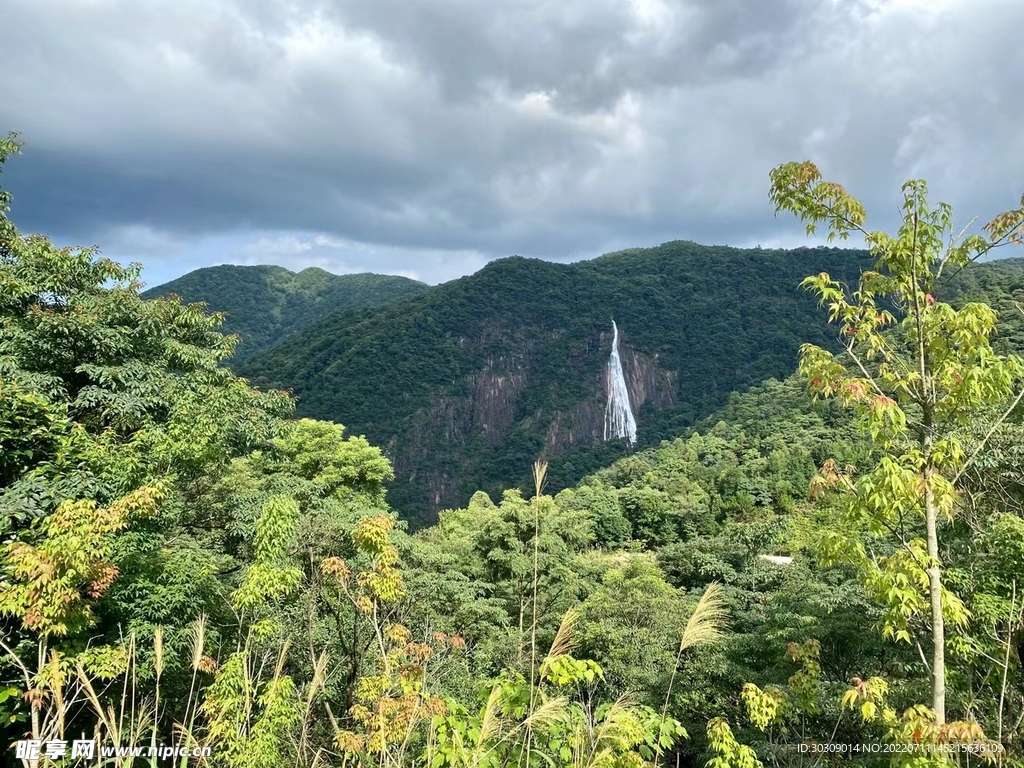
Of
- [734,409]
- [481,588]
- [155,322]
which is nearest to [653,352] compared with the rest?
[734,409]

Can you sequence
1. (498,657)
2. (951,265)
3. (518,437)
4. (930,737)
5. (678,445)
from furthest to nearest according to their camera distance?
(518,437) → (678,445) → (498,657) → (951,265) → (930,737)

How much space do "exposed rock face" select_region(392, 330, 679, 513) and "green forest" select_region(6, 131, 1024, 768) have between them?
71.3 metres

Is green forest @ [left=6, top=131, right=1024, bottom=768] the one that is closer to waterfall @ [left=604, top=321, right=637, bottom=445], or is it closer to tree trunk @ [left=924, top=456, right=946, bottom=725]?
tree trunk @ [left=924, top=456, right=946, bottom=725]

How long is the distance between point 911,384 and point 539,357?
4849 inches

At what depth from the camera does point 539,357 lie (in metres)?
126

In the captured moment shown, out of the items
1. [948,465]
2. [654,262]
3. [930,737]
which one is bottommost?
[930,737]

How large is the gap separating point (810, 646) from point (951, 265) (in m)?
4.33

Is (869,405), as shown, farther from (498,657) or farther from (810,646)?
(498,657)

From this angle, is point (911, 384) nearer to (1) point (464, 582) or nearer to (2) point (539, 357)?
(1) point (464, 582)

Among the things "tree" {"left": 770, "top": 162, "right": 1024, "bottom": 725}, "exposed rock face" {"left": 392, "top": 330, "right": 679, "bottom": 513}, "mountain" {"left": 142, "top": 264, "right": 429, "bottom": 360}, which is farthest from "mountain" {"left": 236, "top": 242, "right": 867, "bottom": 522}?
"tree" {"left": 770, "top": 162, "right": 1024, "bottom": 725}

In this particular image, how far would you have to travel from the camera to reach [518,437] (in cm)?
10425

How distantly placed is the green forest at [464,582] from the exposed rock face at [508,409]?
71.3 meters

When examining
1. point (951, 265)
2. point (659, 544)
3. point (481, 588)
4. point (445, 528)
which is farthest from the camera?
point (659, 544)

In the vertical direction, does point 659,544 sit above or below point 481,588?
below
